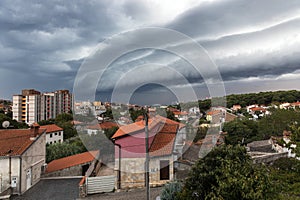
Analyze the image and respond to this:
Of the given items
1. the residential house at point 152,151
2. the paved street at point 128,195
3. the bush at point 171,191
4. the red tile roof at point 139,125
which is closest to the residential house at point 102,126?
the red tile roof at point 139,125

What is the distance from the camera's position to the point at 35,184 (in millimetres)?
12492

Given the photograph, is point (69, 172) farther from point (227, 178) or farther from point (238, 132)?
point (238, 132)

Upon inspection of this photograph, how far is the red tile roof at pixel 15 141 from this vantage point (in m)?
11.2

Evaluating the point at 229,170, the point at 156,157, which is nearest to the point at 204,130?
the point at 156,157

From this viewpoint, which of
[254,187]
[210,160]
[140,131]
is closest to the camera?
[254,187]

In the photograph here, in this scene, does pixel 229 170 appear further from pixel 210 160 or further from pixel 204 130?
pixel 204 130

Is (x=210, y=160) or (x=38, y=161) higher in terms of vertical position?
(x=210, y=160)

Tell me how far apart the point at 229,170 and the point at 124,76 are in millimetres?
3575

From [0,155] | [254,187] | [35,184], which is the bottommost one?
[35,184]

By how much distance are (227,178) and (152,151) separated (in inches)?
168

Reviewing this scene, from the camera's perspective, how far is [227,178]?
473 cm

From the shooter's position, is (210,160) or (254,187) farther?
A: (210,160)

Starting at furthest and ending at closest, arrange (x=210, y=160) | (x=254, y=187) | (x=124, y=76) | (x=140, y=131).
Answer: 1. (x=140, y=131)
2. (x=124, y=76)
3. (x=210, y=160)
4. (x=254, y=187)

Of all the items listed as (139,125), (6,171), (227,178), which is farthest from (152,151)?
(6,171)
